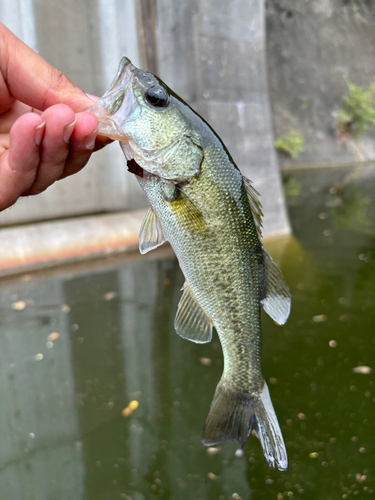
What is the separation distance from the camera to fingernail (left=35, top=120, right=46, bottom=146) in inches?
48.4

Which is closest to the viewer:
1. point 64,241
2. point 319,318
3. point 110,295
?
point 319,318

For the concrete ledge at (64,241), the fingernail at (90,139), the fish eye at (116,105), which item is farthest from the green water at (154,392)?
the fish eye at (116,105)

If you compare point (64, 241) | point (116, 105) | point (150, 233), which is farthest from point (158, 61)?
point (150, 233)

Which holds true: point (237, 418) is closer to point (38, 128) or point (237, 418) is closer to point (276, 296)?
point (276, 296)

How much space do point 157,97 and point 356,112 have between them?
65.1 ft

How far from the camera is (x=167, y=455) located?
238cm

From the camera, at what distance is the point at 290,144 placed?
1614 cm

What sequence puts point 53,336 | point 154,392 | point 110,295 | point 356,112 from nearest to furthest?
point 154,392 → point 53,336 → point 110,295 → point 356,112

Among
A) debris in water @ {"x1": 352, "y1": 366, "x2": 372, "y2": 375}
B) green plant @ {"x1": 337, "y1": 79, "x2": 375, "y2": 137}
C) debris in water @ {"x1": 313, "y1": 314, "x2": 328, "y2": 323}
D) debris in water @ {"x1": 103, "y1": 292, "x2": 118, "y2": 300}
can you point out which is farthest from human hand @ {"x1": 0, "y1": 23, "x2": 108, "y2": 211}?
green plant @ {"x1": 337, "y1": 79, "x2": 375, "y2": 137}

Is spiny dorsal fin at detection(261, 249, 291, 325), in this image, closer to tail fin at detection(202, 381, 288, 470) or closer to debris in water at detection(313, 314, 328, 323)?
tail fin at detection(202, 381, 288, 470)

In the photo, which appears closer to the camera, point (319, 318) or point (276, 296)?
point (276, 296)

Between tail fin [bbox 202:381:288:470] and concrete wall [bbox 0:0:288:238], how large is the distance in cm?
465

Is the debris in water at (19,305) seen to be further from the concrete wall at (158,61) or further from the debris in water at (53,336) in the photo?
the concrete wall at (158,61)

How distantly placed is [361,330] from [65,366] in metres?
2.51
